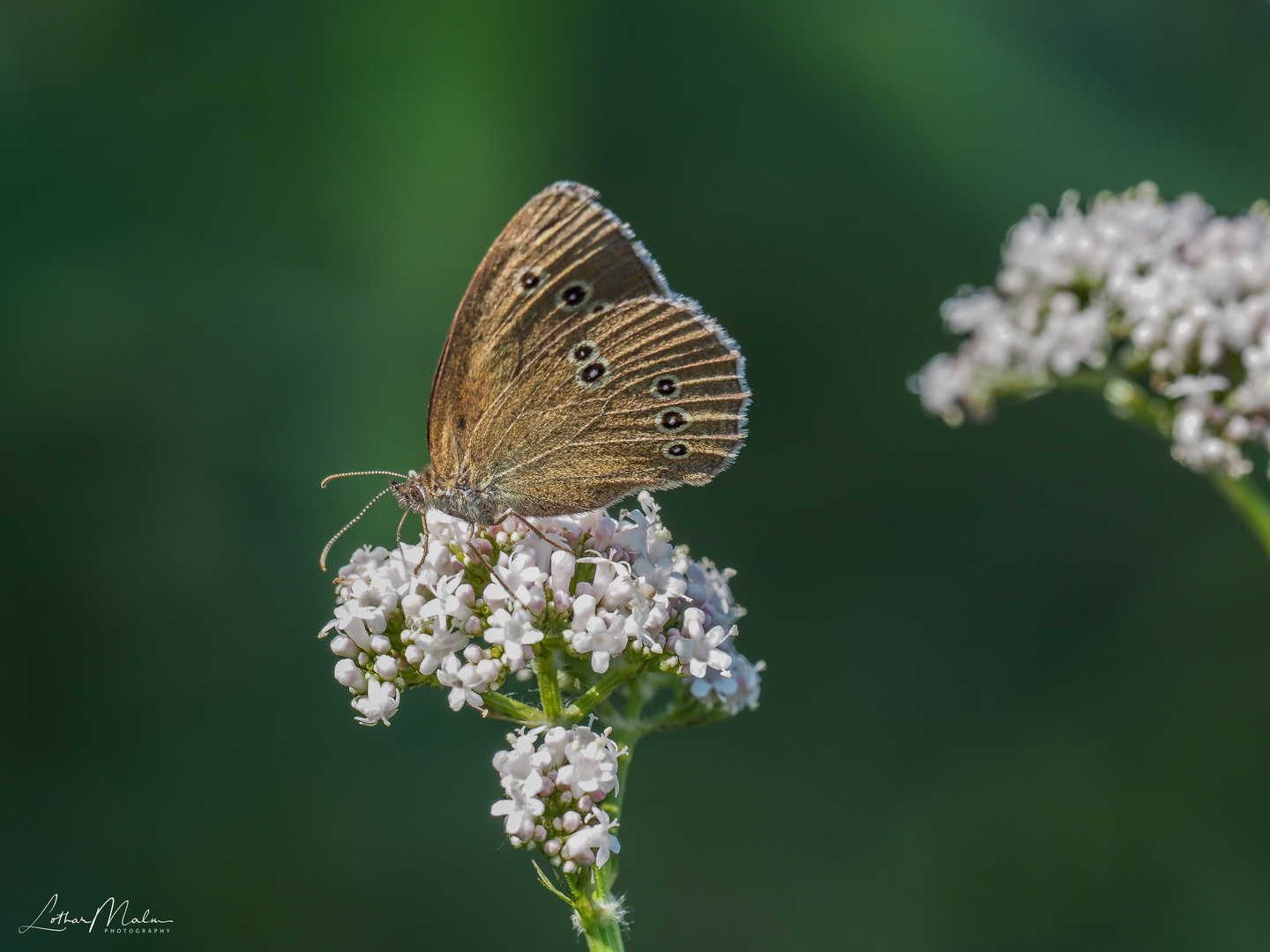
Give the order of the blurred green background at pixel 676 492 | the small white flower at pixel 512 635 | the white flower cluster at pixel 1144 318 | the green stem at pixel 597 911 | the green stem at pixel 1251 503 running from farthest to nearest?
1. the blurred green background at pixel 676 492
2. the white flower cluster at pixel 1144 318
3. the green stem at pixel 1251 503
4. the small white flower at pixel 512 635
5. the green stem at pixel 597 911

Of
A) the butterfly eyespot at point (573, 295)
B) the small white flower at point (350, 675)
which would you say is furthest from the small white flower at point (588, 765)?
the butterfly eyespot at point (573, 295)

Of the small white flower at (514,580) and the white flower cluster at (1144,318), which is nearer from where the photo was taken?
the small white flower at (514,580)

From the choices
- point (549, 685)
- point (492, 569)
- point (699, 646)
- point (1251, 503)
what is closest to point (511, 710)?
point (549, 685)

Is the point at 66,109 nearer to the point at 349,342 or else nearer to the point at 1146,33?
the point at 349,342

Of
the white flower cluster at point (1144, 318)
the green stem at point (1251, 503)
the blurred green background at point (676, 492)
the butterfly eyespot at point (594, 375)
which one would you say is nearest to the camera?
the butterfly eyespot at point (594, 375)

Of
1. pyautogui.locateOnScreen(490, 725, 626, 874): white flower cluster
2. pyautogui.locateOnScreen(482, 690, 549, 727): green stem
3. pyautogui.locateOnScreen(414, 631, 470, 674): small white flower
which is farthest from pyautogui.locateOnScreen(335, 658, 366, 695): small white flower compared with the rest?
pyautogui.locateOnScreen(490, 725, 626, 874): white flower cluster

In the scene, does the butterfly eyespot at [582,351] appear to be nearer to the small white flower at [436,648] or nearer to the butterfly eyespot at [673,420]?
the butterfly eyespot at [673,420]

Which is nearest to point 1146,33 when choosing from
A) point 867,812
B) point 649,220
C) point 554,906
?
point 649,220

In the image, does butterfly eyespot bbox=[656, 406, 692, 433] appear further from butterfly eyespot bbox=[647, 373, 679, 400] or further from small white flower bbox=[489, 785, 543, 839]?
small white flower bbox=[489, 785, 543, 839]
